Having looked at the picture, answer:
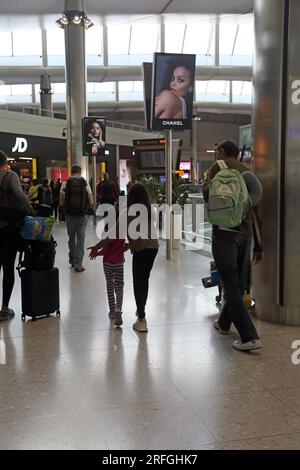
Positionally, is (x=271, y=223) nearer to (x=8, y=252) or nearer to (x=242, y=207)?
(x=242, y=207)

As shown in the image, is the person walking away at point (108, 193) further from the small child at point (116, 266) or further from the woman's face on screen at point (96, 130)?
the woman's face on screen at point (96, 130)

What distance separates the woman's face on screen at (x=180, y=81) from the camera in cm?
845

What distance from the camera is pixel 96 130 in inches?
578

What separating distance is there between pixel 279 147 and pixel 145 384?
8.14 ft

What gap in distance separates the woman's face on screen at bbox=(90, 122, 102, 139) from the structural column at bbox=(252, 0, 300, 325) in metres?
10.2

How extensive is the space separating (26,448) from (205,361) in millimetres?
1657

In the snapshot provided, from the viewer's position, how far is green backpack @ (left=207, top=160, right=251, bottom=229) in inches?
155

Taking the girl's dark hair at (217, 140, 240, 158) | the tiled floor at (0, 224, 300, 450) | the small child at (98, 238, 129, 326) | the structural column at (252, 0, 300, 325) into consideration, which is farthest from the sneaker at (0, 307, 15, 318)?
the girl's dark hair at (217, 140, 240, 158)

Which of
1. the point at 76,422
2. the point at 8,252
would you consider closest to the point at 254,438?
the point at 76,422

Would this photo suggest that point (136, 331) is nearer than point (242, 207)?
No

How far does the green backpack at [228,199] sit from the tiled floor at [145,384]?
1.06 metres

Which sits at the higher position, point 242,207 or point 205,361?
point 242,207

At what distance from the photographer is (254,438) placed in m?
2.66

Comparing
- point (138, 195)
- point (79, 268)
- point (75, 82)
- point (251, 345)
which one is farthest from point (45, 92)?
point (251, 345)
